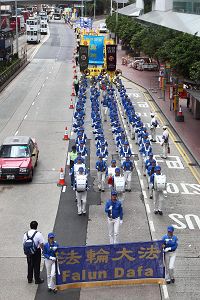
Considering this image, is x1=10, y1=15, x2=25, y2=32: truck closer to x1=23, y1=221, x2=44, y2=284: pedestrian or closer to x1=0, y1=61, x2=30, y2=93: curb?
x1=0, y1=61, x2=30, y2=93: curb

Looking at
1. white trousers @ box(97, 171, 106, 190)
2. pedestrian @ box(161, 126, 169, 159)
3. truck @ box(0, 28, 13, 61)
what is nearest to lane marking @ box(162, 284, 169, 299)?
white trousers @ box(97, 171, 106, 190)

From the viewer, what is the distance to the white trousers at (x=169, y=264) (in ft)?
39.5

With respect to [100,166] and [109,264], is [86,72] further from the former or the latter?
[109,264]

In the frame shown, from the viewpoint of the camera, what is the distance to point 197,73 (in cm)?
2706

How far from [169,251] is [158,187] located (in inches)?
171

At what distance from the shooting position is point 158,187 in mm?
16156

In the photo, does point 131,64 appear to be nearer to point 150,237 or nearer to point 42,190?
point 42,190

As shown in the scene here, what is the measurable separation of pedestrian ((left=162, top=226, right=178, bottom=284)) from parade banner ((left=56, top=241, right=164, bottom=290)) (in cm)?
13

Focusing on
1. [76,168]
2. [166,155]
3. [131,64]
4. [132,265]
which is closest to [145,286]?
[132,265]

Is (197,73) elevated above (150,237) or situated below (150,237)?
above

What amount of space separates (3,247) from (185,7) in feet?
128

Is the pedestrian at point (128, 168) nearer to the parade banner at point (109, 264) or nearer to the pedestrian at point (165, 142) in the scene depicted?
the pedestrian at point (165, 142)

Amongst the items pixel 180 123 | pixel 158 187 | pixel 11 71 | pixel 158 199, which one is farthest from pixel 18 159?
pixel 11 71

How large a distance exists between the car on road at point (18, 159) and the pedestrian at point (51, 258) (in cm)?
792
